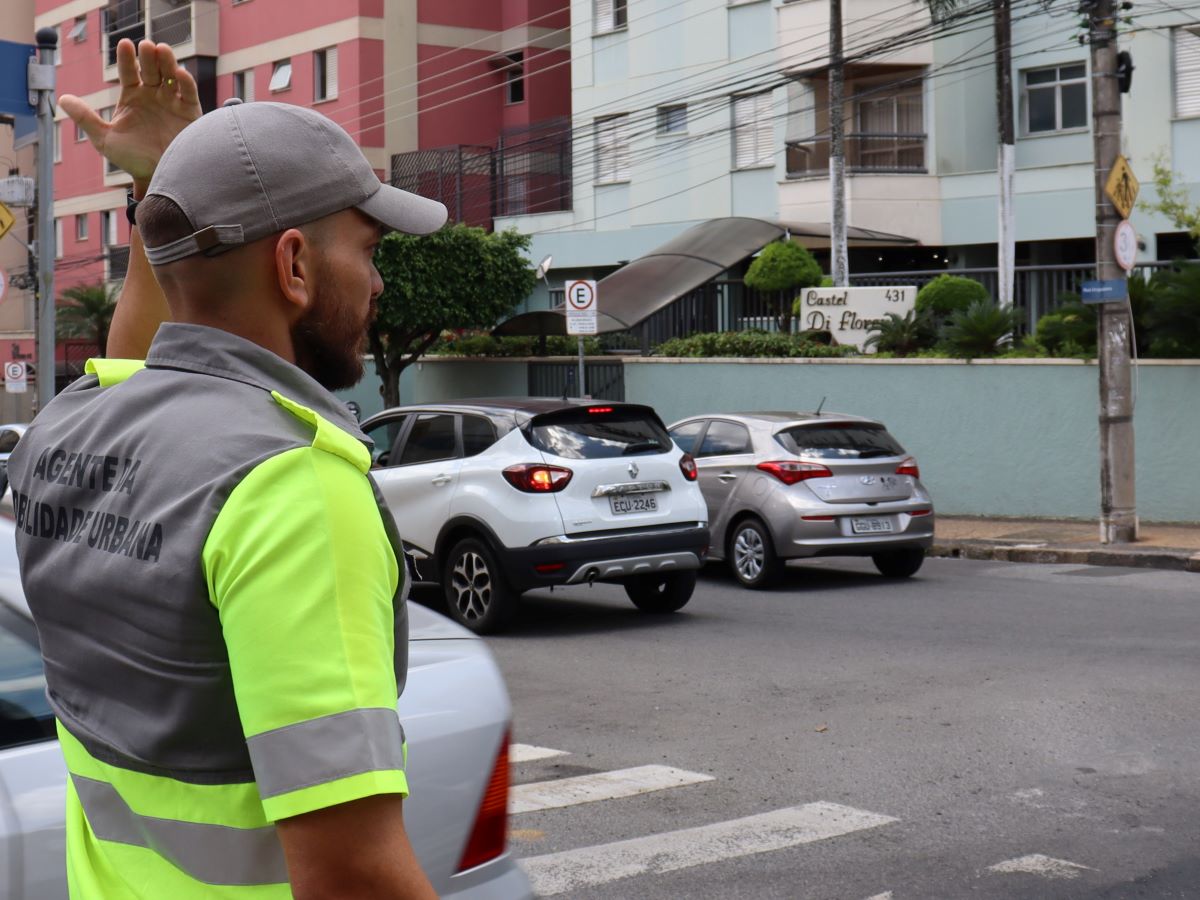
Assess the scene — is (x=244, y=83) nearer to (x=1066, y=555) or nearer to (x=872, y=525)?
(x=1066, y=555)

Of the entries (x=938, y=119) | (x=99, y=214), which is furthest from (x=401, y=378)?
(x=99, y=214)

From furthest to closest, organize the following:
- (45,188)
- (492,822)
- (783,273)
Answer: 1. (783,273)
2. (45,188)
3. (492,822)

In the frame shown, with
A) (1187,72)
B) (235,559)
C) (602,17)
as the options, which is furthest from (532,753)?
(602,17)

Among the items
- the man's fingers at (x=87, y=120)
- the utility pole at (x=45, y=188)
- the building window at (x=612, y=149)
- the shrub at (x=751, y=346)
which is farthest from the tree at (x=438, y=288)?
the man's fingers at (x=87, y=120)

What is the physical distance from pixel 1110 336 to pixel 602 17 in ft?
74.2

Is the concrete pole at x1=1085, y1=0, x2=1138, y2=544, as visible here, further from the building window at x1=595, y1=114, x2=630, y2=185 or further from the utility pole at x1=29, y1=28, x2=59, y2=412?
the building window at x1=595, y1=114, x2=630, y2=185

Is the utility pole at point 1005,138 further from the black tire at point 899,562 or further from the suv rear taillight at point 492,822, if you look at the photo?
the suv rear taillight at point 492,822

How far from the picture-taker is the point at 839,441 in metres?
14.6

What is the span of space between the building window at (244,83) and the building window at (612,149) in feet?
42.9

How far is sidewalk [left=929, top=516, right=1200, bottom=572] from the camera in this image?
15.7 metres

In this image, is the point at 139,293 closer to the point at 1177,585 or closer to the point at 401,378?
the point at 1177,585

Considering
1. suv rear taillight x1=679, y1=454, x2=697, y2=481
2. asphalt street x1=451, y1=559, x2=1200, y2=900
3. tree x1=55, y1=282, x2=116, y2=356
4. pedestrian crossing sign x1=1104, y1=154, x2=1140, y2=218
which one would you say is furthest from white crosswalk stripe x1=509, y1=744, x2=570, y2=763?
tree x1=55, y1=282, x2=116, y2=356

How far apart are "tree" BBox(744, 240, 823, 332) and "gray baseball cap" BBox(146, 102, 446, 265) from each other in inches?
948

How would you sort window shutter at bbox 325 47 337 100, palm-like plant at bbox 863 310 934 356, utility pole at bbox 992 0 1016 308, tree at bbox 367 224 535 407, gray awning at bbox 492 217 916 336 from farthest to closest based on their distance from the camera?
1. window shutter at bbox 325 47 337 100
2. tree at bbox 367 224 535 407
3. utility pole at bbox 992 0 1016 308
4. gray awning at bbox 492 217 916 336
5. palm-like plant at bbox 863 310 934 356
